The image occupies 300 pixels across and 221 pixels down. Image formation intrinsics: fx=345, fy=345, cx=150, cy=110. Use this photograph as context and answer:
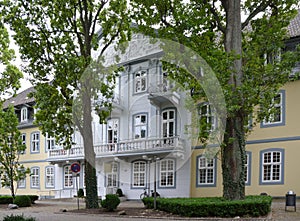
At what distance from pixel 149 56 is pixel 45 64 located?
27.0 ft

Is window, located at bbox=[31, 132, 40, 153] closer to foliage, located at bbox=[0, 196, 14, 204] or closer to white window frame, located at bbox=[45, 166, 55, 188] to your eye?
white window frame, located at bbox=[45, 166, 55, 188]

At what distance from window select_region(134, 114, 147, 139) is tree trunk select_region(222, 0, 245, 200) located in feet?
17.3

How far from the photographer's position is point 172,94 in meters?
4.66

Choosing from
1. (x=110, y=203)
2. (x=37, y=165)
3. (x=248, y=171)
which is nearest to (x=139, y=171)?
(x=110, y=203)

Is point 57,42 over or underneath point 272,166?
over

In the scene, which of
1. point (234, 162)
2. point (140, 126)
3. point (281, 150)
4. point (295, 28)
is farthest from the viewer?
point (295, 28)

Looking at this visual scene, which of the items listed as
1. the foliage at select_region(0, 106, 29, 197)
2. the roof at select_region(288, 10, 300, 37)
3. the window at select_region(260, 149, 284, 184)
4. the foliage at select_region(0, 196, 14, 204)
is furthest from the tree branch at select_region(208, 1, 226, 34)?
the foliage at select_region(0, 196, 14, 204)

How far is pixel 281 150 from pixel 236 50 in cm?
611

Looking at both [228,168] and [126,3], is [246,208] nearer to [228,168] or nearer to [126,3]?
[228,168]

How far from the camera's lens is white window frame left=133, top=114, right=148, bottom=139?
4410 mm

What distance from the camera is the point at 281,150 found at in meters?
14.0

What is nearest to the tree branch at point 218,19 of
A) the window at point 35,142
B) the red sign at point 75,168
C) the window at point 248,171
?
the window at point 248,171

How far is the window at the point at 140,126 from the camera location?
4391mm

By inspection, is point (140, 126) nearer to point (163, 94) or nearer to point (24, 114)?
point (163, 94)
